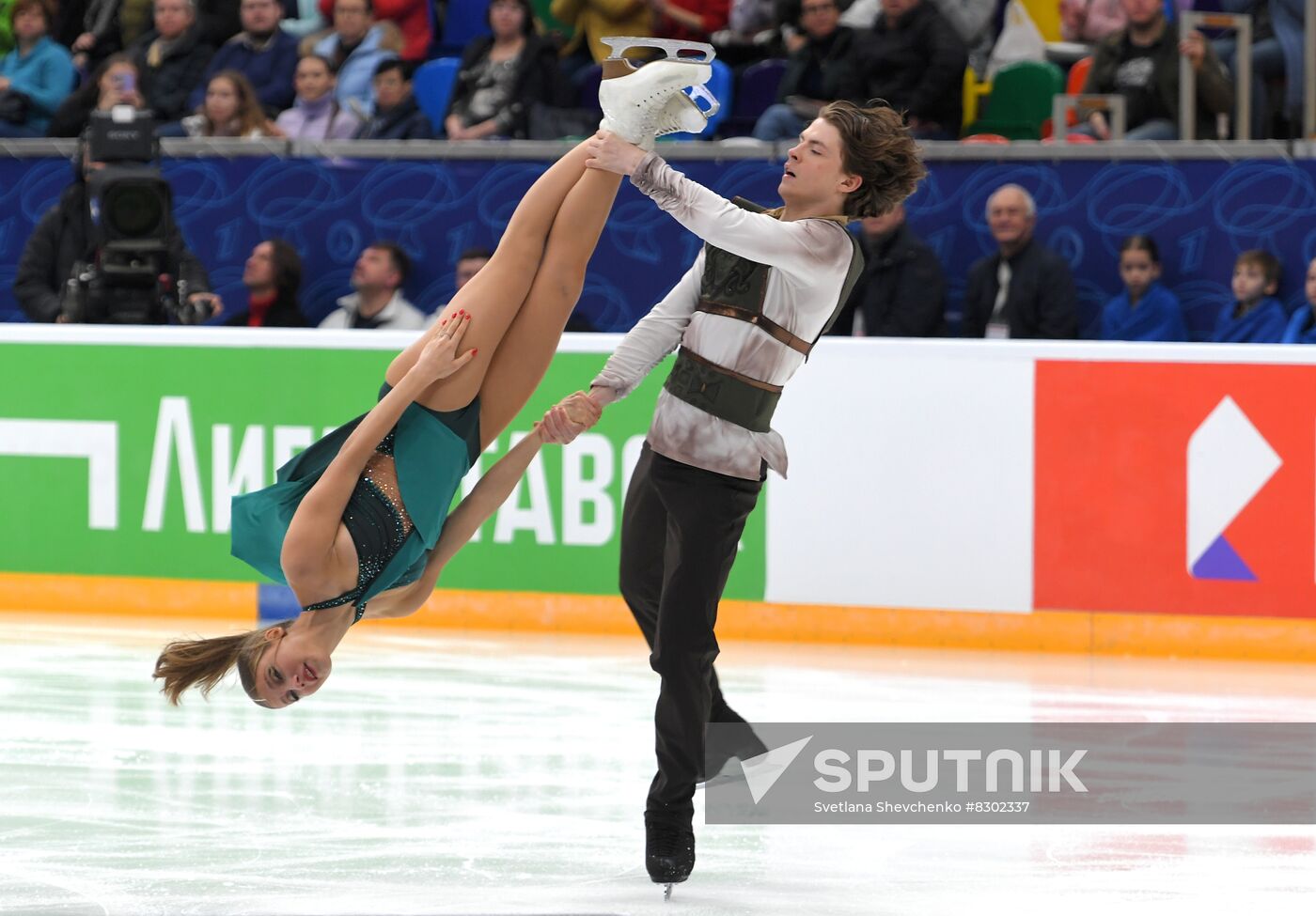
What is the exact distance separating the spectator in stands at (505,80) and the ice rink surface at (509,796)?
2.73 metres

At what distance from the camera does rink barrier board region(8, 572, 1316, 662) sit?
20.8 feet

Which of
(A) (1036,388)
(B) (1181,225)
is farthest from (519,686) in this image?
(B) (1181,225)

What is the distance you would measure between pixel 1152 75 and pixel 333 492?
4828 mm

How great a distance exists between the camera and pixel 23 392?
23.3 feet

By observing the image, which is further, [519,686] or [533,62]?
[533,62]

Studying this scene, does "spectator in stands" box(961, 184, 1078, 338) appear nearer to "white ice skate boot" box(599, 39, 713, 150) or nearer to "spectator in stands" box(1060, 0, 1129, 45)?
"spectator in stands" box(1060, 0, 1129, 45)

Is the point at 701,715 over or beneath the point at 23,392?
over

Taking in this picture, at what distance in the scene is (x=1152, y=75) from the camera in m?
7.55

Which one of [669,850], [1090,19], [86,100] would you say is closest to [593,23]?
[1090,19]

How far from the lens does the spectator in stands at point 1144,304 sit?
6.95m

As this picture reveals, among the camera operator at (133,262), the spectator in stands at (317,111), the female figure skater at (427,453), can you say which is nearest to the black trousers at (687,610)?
the female figure skater at (427,453)

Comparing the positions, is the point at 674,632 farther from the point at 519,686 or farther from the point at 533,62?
the point at 533,62

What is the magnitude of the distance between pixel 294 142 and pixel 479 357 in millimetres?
4464

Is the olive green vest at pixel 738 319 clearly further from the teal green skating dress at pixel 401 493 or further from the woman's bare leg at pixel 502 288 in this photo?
the teal green skating dress at pixel 401 493
